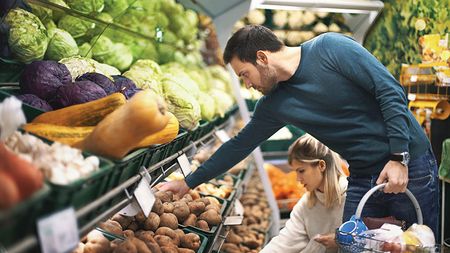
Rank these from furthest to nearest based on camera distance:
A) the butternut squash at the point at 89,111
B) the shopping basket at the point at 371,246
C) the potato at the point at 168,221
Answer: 1. the potato at the point at 168,221
2. the shopping basket at the point at 371,246
3. the butternut squash at the point at 89,111

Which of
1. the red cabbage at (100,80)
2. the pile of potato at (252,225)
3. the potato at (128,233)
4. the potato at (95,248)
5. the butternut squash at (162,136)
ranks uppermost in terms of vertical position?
the red cabbage at (100,80)

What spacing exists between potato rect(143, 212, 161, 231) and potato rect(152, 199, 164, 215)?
0.22 ft

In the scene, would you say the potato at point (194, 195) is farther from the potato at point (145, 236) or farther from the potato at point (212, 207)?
the potato at point (145, 236)

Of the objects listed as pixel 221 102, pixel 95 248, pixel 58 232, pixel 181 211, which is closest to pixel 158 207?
pixel 181 211

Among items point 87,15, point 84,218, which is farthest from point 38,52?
point 84,218

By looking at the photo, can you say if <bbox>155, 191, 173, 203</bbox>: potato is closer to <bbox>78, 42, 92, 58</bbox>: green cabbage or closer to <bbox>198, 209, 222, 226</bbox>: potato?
<bbox>198, 209, 222, 226</bbox>: potato

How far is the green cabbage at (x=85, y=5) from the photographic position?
2.74m

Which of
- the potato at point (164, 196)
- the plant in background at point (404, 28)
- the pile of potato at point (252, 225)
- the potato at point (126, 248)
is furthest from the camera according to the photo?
the plant in background at point (404, 28)

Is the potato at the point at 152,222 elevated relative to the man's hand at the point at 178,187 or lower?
elevated

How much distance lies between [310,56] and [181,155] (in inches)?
30.9

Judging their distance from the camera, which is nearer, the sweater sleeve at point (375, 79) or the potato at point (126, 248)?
the potato at point (126, 248)

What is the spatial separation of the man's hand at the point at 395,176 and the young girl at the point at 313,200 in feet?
2.40

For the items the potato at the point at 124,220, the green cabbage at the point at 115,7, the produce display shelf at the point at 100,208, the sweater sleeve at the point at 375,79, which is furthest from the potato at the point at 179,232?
the green cabbage at the point at 115,7

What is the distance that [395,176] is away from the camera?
7.80 feet
